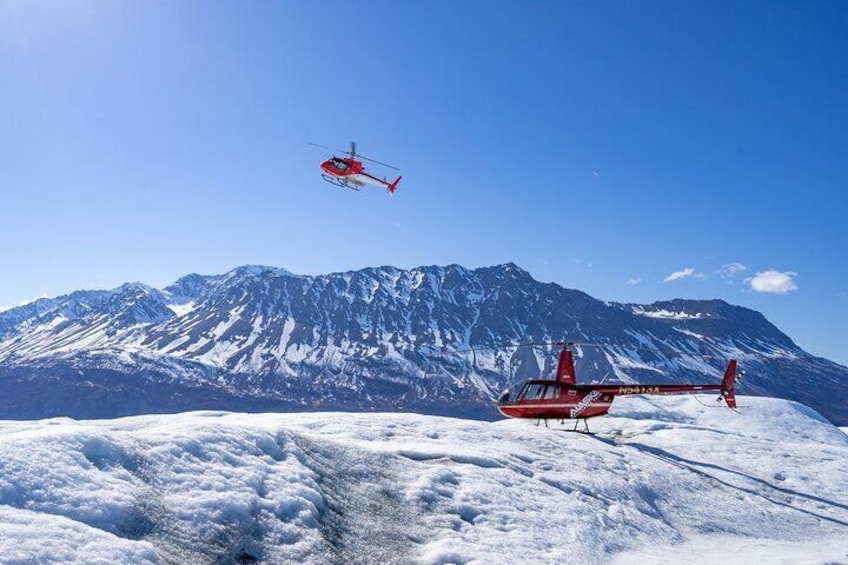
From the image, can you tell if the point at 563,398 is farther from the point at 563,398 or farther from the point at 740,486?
the point at 740,486

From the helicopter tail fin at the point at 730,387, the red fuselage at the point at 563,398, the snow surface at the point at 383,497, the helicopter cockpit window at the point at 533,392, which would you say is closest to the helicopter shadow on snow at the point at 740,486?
the snow surface at the point at 383,497

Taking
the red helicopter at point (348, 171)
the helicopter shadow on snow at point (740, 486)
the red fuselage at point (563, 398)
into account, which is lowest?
the helicopter shadow on snow at point (740, 486)

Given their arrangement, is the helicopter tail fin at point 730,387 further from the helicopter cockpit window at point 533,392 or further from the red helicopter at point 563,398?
the helicopter cockpit window at point 533,392

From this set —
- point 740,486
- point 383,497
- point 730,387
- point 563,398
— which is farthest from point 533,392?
point 383,497

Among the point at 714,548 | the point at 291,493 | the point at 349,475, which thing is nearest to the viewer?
the point at 291,493

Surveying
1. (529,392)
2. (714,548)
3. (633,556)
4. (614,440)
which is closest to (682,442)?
(614,440)

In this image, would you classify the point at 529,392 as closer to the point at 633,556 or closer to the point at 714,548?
the point at 714,548

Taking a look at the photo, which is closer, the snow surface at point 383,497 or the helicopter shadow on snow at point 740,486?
the snow surface at point 383,497

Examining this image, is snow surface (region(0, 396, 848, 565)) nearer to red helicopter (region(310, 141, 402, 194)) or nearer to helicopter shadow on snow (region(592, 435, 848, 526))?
helicopter shadow on snow (region(592, 435, 848, 526))

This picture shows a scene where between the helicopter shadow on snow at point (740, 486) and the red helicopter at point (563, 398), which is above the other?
the red helicopter at point (563, 398)
